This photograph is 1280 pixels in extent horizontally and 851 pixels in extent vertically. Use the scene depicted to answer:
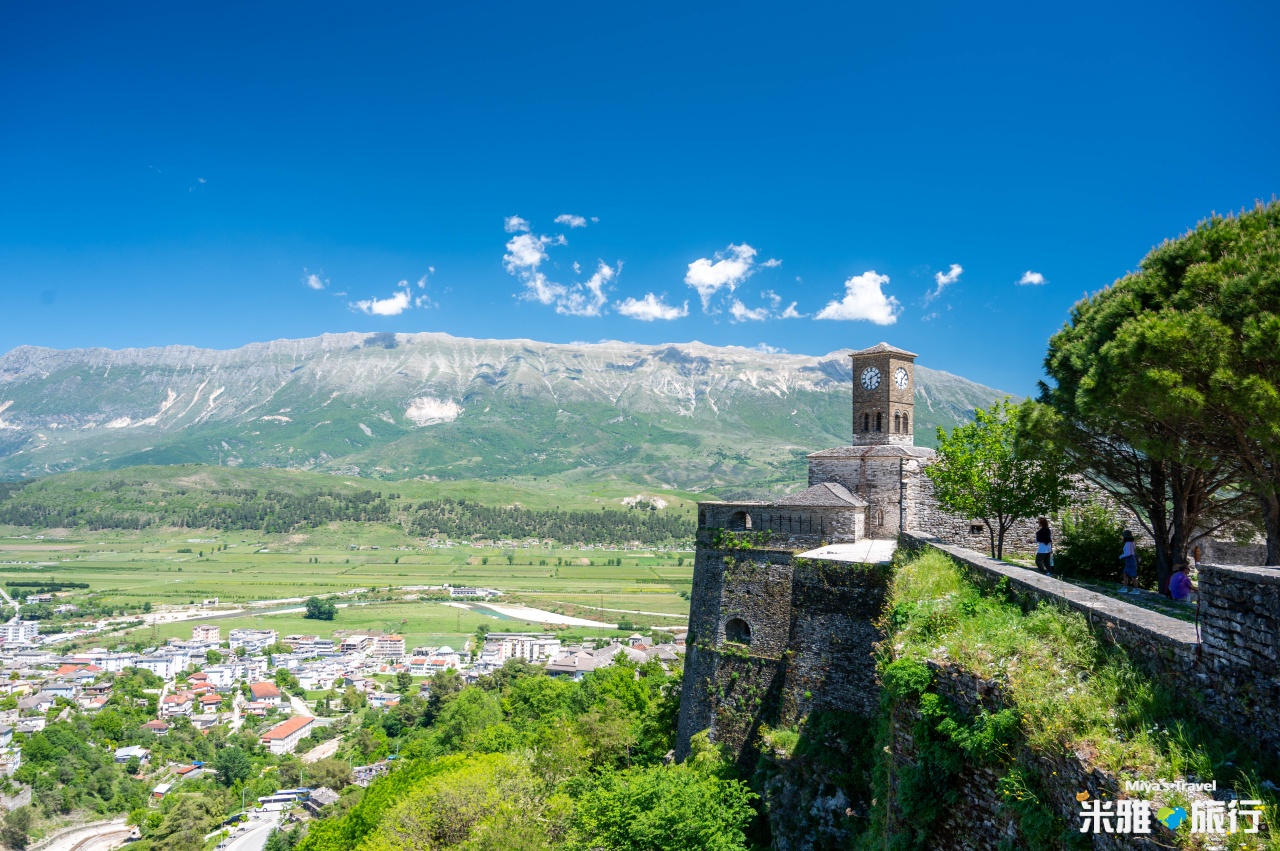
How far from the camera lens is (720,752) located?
869 inches

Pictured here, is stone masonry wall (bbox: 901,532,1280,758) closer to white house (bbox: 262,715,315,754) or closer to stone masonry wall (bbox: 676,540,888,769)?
stone masonry wall (bbox: 676,540,888,769)

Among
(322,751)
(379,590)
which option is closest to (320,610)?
(379,590)

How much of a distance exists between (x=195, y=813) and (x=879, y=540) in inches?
2522

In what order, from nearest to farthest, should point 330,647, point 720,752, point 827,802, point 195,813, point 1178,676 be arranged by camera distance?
point 1178,676 → point 827,802 → point 720,752 → point 195,813 → point 330,647

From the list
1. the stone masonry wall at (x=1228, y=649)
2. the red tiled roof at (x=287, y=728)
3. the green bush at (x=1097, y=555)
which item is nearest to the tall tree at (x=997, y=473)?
the green bush at (x=1097, y=555)

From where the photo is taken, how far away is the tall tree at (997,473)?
1952cm

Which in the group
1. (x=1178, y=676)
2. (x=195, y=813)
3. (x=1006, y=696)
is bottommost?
(x=195, y=813)

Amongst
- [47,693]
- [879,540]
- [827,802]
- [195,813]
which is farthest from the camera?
[47,693]

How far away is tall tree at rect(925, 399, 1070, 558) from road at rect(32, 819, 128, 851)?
238 feet

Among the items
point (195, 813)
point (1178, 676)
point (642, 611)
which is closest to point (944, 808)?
point (1178, 676)

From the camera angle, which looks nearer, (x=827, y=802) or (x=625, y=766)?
(x=827, y=802)

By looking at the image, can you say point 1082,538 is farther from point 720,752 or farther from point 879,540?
point 720,752

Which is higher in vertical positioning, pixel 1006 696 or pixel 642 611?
pixel 1006 696

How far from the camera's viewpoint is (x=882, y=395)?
107ft
